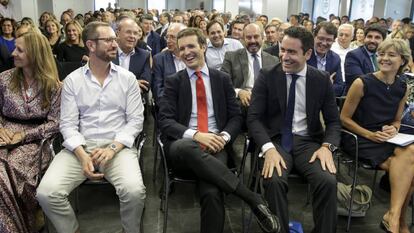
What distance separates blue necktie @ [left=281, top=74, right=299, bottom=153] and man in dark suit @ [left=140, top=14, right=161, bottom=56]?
3563 millimetres

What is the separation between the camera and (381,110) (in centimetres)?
262

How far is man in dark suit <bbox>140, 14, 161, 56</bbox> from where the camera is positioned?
18.6 ft

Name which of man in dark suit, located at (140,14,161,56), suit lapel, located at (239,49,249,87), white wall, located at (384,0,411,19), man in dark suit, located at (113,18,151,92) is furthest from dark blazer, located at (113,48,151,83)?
white wall, located at (384,0,411,19)

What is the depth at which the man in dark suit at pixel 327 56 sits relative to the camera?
3355mm

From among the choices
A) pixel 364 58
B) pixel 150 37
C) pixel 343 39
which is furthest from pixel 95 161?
pixel 150 37

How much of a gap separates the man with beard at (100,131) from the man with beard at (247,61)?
107 centimetres

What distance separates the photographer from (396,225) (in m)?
2.29

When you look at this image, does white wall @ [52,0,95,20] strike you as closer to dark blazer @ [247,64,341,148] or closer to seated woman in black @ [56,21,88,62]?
seated woman in black @ [56,21,88,62]

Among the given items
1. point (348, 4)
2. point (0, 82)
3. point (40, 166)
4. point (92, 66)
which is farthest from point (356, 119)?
point (348, 4)

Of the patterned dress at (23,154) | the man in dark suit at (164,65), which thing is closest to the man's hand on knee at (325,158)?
the man in dark suit at (164,65)

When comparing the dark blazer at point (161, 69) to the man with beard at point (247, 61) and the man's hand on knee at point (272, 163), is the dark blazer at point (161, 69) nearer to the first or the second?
the man with beard at point (247, 61)

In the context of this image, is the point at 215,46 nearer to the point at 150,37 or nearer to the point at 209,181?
the point at 150,37

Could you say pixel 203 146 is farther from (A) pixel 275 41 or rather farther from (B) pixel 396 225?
(A) pixel 275 41

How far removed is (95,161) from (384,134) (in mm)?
1965
